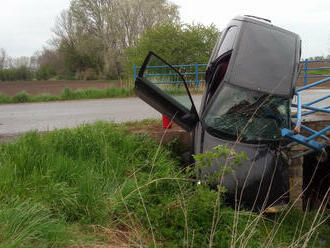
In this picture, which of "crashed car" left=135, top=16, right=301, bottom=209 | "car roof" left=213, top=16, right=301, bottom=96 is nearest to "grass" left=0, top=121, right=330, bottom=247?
"crashed car" left=135, top=16, right=301, bottom=209

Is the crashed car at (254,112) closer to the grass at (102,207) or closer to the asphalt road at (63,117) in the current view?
the grass at (102,207)

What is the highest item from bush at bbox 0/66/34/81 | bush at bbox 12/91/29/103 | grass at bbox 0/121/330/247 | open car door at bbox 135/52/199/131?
bush at bbox 0/66/34/81

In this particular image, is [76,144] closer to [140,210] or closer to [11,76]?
[140,210]

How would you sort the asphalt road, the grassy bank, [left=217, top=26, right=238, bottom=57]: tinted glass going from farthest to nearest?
the grassy bank
the asphalt road
[left=217, top=26, right=238, bottom=57]: tinted glass

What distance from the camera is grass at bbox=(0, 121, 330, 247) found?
2131 mm

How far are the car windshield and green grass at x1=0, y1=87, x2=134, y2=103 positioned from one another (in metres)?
10.4

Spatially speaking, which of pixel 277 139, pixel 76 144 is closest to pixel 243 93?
pixel 277 139

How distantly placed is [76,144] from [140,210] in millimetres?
1696

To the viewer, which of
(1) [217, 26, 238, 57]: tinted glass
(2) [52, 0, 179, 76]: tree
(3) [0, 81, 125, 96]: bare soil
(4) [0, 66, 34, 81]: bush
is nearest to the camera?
(1) [217, 26, 238, 57]: tinted glass

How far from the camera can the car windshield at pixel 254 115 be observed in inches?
123

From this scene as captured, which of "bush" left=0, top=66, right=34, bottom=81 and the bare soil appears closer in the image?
the bare soil

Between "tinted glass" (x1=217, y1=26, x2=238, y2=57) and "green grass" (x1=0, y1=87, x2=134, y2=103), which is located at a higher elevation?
"tinted glass" (x1=217, y1=26, x2=238, y2=57)

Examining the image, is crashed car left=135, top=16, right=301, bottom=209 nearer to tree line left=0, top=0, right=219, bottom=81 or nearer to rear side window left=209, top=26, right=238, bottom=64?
rear side window left=209, top=26, right=238, bottom=64

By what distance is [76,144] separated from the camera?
375 cm
